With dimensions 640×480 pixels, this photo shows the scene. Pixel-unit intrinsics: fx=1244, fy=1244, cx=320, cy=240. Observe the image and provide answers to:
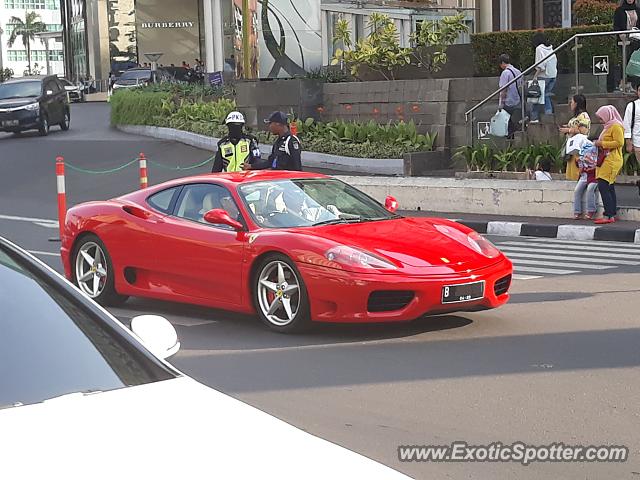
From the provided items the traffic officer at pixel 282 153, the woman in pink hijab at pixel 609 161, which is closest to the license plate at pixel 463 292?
the traffic officer at pixel 282 153

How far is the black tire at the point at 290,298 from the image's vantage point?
948 cm

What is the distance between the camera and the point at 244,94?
94.2 ft

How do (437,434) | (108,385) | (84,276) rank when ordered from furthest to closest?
(84,276), (437,434), (108,385)

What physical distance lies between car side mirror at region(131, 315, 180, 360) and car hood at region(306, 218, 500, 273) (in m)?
4.98

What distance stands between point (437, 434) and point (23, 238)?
1199 cm

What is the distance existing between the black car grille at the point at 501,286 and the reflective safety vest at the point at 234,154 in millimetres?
5006

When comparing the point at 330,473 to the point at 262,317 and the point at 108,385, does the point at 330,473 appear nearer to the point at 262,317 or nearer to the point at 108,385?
the point at 108,385

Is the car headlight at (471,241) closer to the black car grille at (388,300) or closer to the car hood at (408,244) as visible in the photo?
the car hood at (408,244)

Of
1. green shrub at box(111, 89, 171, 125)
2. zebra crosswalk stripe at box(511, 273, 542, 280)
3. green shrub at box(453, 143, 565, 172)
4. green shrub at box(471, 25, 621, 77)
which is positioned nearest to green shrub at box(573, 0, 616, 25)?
green shrub at box(471, 25, 621, 77)

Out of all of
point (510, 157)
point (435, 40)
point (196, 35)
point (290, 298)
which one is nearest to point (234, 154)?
point (290, 298)

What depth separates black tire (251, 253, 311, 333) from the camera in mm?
9484

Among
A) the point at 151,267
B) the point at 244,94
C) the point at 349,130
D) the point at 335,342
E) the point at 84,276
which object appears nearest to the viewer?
the point at 335,342

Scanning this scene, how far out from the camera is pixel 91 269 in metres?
11.5

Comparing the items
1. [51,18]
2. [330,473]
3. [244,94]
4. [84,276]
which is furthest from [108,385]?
[51,18]
